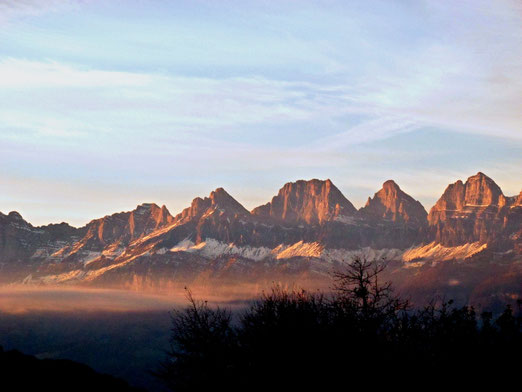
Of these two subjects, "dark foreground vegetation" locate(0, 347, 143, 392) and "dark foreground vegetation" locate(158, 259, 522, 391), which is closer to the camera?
"dark foreground vegetation" locate(158, 259, 522, 391)

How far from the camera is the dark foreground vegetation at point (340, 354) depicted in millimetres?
47125

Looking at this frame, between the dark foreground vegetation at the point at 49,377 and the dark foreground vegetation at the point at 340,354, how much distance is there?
29.1 feet

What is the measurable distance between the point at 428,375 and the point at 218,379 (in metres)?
15.2

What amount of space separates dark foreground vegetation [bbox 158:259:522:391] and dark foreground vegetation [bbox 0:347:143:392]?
8881 millimetres

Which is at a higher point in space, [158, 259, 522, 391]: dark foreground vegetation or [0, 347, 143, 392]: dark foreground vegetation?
[158, 259, 522, 391]: dark foreground vegetation

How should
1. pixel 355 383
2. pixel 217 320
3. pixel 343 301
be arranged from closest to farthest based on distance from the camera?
pixel 355 383
pixel 343 301
pixel 217 320

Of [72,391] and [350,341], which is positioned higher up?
[350,341]

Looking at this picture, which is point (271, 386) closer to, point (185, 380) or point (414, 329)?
point (185, 380)

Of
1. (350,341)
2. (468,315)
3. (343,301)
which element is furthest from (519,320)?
(350,341)

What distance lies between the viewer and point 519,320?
64500mm

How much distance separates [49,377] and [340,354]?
100ft

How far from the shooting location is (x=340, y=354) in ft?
156

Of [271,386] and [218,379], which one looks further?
[218,379]

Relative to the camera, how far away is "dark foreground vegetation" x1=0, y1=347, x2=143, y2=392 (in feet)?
208
